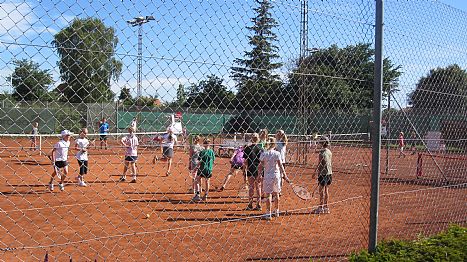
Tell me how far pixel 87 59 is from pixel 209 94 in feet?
3.19

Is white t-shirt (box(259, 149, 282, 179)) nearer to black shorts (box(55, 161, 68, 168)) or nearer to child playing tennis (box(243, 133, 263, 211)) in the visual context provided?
child playing tennis (box(243, 133, 263, 211))

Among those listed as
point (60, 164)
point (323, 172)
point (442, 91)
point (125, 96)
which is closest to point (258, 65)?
point (125, 96)

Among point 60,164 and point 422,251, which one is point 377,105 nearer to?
point 422,251

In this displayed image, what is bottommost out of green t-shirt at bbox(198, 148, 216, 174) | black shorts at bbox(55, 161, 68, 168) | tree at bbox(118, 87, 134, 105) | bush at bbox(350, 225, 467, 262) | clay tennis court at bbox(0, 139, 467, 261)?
clay tennis court at bbox(0, 139, 467, 261)

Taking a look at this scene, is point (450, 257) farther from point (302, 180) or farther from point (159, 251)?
point (302, 180)

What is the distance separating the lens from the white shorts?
28.8 feet

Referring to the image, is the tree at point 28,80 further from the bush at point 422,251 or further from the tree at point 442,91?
the tree at point 442,91

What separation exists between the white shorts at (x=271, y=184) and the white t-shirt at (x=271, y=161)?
40mm

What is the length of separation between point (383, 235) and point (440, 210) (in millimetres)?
2867

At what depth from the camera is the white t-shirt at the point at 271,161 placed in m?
8.67

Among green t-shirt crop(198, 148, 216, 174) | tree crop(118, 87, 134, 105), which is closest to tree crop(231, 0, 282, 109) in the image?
tree crop(118, 87, 134, 105)

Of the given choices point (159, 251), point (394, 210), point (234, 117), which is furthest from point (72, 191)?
point (234, 117)

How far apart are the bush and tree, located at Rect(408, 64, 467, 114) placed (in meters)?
2.02

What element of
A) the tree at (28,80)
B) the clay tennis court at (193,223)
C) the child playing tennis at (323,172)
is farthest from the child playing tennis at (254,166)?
the tree at (28,80)
